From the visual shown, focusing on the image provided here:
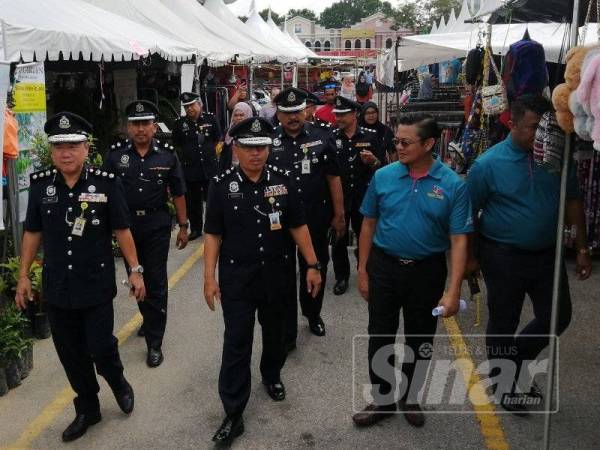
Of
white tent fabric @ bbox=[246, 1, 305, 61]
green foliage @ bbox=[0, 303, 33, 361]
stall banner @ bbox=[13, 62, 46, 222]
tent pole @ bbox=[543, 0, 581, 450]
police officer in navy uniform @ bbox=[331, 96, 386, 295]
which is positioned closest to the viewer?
tent pole @ bbox=[543, 0, 581, 450]

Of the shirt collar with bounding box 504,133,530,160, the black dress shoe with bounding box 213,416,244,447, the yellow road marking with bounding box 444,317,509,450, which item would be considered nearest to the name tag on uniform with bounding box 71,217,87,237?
the black dress shoe with bounding box 213,416,244,447

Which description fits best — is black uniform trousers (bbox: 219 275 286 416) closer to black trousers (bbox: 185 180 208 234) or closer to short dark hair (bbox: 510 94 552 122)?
short dark hair (bbox: 510 94 552 122)

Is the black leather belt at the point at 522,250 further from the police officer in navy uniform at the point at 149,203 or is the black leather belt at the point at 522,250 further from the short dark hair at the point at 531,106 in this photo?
the police officer in navy uniform at the point at 149,203

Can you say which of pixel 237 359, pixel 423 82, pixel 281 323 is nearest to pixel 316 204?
pixel 281 323

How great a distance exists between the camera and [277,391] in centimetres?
432

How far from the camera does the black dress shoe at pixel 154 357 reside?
491 centimetres

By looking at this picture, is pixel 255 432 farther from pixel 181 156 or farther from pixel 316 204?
pixel 181 156

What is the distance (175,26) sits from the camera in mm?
13305

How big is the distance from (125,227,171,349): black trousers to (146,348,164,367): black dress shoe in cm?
3

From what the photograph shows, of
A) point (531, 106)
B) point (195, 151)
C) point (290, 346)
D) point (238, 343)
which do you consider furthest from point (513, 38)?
point (238, 343)

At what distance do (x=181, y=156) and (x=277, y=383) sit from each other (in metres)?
5.44

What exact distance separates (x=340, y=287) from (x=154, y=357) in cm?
233

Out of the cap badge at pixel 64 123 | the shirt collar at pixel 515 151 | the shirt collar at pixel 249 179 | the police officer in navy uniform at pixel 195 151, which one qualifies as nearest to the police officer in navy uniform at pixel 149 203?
the cap badge at pixel 64 123

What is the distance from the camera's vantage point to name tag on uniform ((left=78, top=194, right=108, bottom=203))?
3736mm
